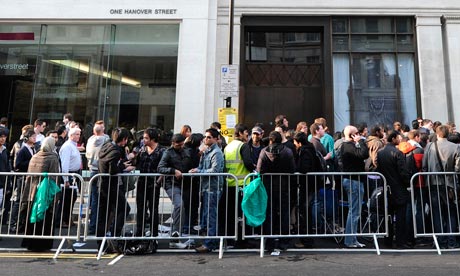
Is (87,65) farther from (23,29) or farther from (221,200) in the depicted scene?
(221,200)

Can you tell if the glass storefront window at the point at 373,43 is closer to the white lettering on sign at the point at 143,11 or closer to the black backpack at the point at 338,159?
the white lettering on sign at the point at 143,11

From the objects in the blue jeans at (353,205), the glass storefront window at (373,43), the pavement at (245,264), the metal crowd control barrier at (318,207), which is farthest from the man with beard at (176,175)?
the glass storefront window at (373,43)

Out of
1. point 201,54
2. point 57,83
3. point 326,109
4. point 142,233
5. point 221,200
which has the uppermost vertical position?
point 201,54

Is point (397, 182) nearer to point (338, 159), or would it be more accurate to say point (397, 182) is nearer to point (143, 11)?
point (338, 159)

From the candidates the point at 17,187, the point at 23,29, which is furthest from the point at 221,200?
the point at 23,29

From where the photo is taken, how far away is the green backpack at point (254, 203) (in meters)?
5.93

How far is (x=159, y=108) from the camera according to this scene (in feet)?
44.7

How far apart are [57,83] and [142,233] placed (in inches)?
397

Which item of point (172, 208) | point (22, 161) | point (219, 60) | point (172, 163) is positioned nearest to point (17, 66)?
point (219, 60)

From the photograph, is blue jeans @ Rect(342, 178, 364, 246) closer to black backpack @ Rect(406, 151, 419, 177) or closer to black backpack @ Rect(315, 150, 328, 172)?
black backpack @ Rect(315, 150, 328, 172)

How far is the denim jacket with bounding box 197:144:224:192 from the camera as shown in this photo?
20.7 ft

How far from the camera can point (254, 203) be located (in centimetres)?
597

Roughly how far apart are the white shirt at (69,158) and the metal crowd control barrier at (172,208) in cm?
140

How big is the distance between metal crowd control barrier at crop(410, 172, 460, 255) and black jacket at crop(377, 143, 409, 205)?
13cm
